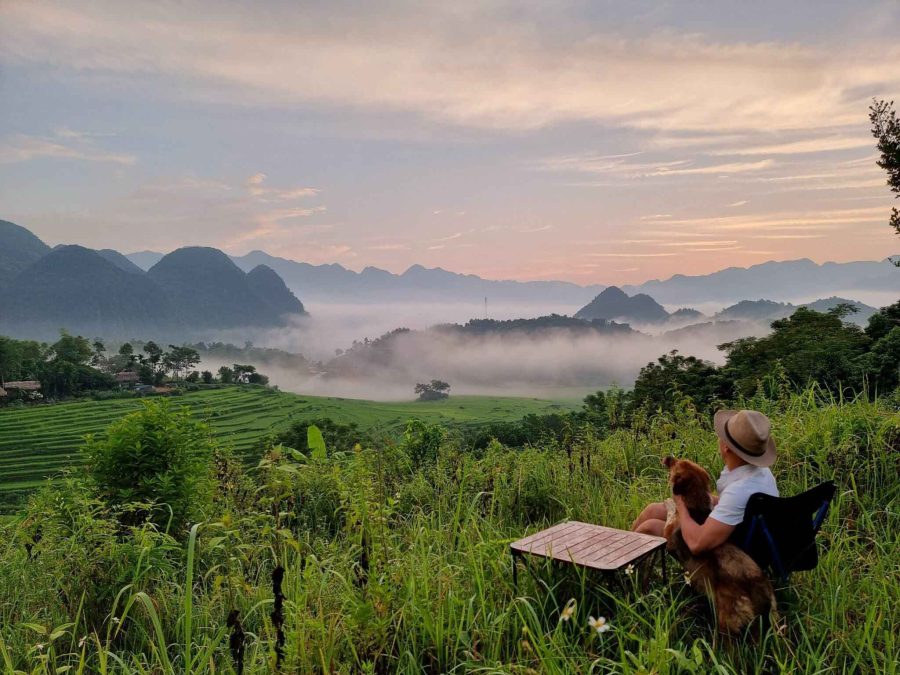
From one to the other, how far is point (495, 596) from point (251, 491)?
404cm

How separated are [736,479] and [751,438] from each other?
28 centimetres

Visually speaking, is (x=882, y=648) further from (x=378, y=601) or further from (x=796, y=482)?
(x=378, y=601)

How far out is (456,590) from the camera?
3521mm

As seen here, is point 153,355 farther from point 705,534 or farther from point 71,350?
point 705,534

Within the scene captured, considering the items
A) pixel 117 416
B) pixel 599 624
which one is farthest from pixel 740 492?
pixel 117 416

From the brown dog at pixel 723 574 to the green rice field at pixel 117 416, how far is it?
51.9 metres

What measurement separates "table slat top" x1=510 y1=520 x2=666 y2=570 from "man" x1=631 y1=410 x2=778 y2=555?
0.86ft

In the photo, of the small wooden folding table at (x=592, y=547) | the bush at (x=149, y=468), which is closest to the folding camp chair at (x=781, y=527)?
the small wooden folding table at (x=592, y=547)

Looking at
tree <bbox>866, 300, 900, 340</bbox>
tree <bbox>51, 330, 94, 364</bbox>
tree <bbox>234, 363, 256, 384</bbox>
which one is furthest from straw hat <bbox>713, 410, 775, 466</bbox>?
tree <bbox>234, 363, 256, 384</bbox>

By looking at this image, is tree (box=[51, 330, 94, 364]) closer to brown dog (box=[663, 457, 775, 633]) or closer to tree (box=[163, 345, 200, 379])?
tree (box=[163, 345, 200, 379])

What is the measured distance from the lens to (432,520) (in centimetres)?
500

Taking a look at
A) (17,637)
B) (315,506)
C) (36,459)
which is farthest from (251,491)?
(36,459)

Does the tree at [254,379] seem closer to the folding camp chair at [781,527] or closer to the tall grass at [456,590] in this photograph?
the tall grass at [456,590]

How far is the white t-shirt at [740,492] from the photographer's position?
3.24 metres
